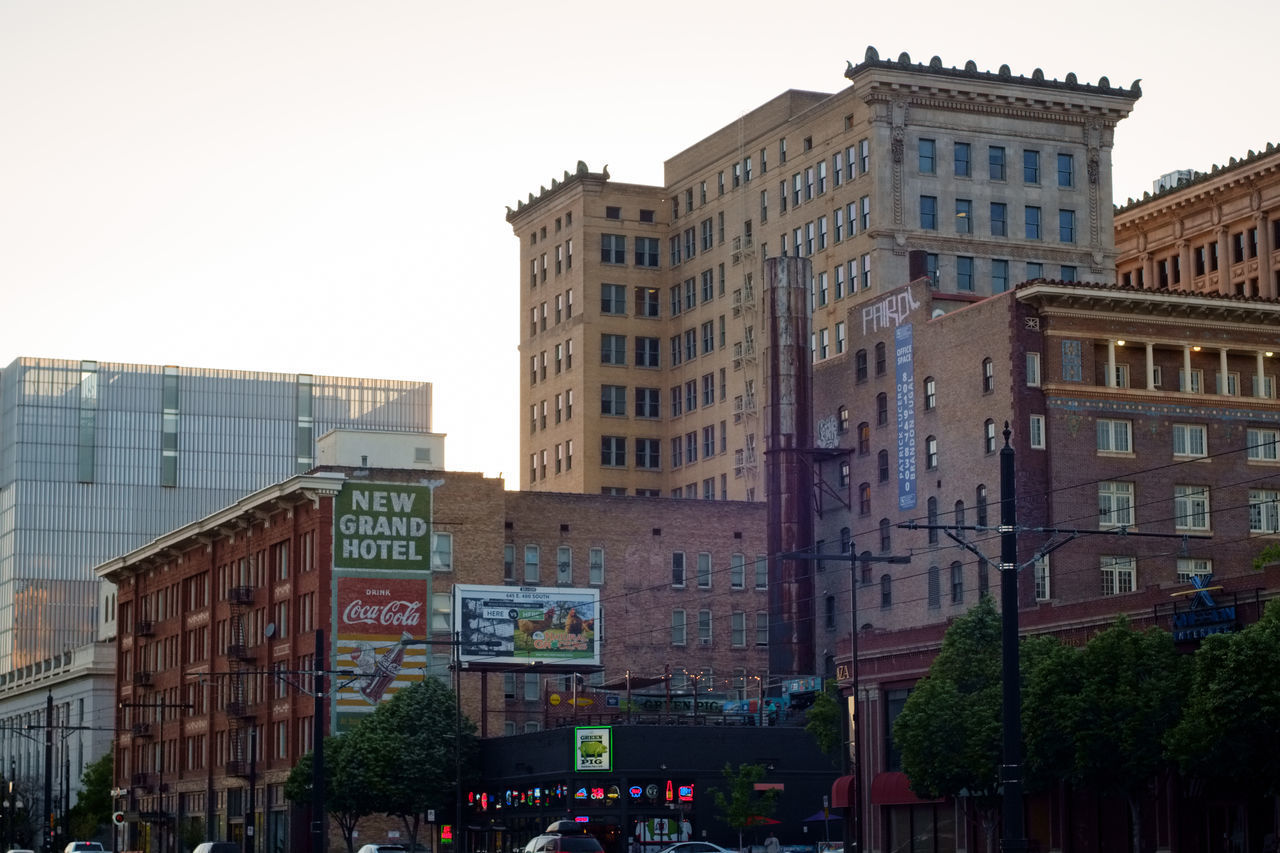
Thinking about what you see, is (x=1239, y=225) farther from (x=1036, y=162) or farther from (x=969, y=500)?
(x=969, y=500)

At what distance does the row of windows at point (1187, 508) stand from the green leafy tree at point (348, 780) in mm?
35511

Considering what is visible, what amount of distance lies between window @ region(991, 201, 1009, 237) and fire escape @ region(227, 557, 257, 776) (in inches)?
1879

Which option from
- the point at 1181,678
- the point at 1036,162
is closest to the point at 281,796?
the point at 1036,162

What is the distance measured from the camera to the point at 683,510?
409ft

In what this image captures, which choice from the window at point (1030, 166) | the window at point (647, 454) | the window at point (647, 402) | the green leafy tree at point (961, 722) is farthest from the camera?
the window at point (647, 402)

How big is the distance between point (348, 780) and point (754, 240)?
56.1m

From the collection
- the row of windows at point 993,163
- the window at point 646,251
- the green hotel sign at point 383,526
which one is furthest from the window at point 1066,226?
the green hotel sign at point 383,526

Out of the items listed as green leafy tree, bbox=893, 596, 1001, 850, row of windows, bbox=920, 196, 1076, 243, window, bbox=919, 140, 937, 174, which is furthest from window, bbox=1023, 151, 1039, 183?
green leafy tree, bbox=893, 596, 1001, 850

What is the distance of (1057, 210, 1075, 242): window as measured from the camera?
130 metres

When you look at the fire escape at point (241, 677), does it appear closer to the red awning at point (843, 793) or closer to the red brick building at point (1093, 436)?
the red brick building at point (1093, 436)

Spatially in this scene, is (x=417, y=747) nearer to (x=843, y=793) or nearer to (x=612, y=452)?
(x=843, y=793)

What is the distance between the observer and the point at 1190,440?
4023 inches

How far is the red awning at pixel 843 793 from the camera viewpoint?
3241 inches

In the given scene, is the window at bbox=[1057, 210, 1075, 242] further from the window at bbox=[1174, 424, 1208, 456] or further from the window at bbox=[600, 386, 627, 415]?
the window at bbox=[600, 386, 627, 415]
